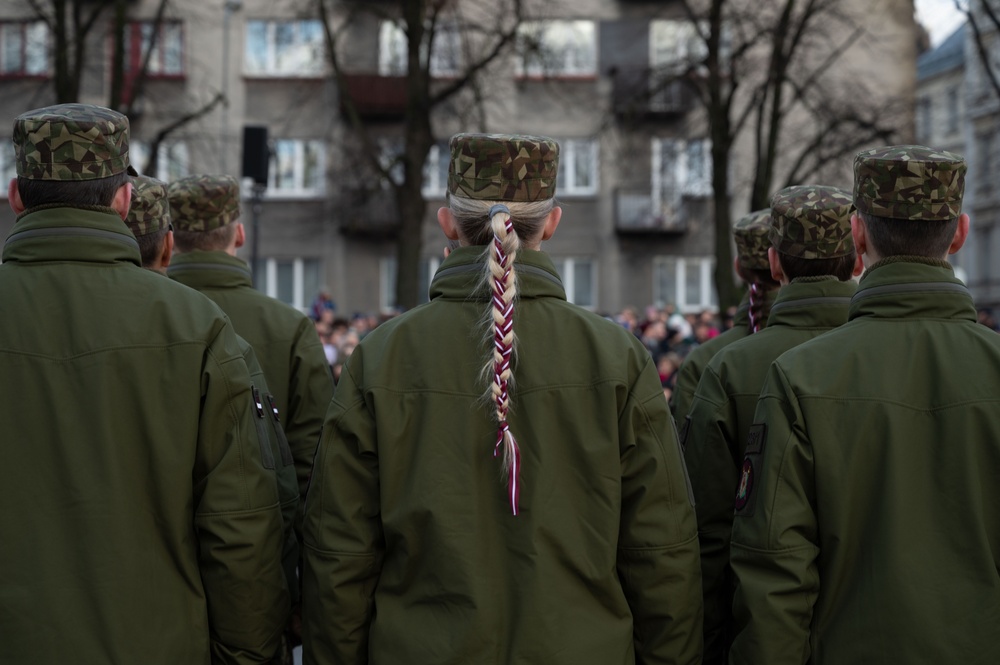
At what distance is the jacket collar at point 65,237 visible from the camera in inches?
134

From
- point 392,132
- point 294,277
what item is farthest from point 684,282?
point 294,277

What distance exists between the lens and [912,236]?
3443 mm

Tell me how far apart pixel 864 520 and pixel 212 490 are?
182 cm

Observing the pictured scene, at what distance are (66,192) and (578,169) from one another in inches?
1157

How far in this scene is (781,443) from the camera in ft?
11.0

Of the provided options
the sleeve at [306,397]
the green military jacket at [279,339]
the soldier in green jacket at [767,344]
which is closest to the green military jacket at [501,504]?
the soldier in green jacket at [767,344]

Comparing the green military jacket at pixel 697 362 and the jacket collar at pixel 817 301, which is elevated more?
the jacket collar at pixel 817 301

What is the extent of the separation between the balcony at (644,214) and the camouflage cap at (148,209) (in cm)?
2729

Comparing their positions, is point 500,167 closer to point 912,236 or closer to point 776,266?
point 912,236

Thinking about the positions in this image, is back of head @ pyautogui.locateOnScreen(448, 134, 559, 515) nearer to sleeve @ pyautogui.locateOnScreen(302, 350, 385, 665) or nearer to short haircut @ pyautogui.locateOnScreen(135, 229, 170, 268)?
sleeve @ pyautogui.locateOnScreen(302, 350, 385, 665)

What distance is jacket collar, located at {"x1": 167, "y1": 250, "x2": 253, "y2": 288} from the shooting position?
5160 millimetres

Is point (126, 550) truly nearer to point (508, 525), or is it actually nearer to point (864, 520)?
point (508, 525)

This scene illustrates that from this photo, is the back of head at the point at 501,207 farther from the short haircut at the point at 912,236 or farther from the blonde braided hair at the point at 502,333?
the short haircut at the point at 912,236

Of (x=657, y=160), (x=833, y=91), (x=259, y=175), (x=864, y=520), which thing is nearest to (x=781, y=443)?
(x=864, y=520)
